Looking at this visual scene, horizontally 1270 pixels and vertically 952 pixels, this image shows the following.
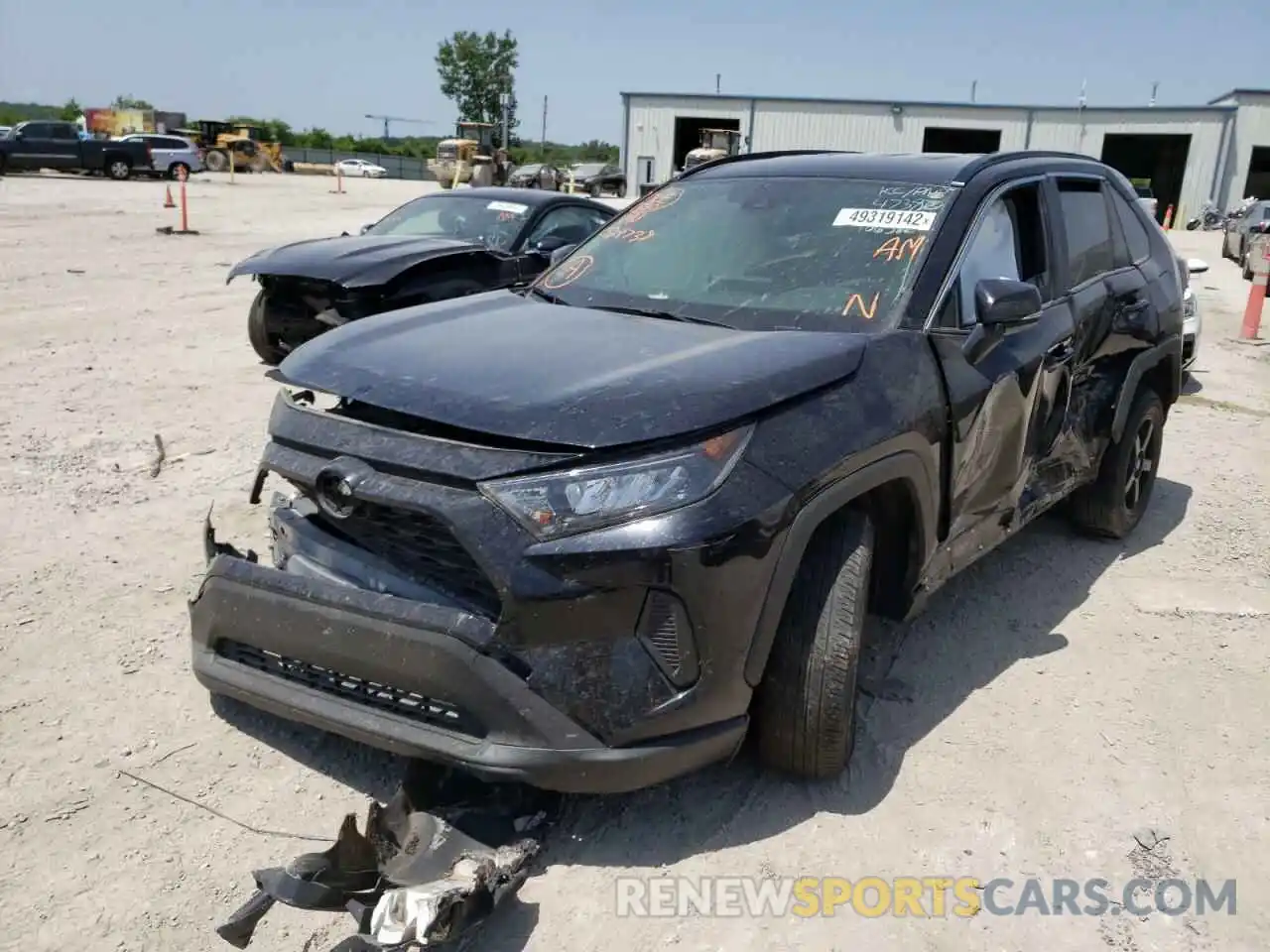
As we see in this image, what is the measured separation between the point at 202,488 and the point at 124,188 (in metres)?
30.8

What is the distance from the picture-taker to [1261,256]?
51.3 feet

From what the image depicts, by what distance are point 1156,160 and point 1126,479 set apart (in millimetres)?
56844

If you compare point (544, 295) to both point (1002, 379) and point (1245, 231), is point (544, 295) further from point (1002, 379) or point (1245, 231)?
point (1245, 231)

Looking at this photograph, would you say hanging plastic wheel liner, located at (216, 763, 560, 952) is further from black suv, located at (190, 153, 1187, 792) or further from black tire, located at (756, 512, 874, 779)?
black tire, located at (756, 512, 874, 779)

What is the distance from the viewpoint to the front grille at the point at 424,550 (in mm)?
2615

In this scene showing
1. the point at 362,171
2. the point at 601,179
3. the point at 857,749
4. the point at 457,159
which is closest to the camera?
the point at 857,749

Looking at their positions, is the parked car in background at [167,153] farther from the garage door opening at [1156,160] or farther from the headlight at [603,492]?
the headlight at [603,492]

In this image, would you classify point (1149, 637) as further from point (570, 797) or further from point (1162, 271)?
point (570, 797)

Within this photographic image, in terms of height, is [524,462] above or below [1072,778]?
above

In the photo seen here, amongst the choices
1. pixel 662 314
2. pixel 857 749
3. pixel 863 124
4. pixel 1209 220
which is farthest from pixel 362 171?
pixel 857 749

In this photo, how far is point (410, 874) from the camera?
2.46 metres

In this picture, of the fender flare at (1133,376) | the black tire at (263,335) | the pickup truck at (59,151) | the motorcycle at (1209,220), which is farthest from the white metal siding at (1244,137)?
the black tire at (263,335)

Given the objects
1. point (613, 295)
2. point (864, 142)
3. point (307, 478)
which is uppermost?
point (864, 142)

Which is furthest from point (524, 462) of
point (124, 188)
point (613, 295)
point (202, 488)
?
point (124, 188)
